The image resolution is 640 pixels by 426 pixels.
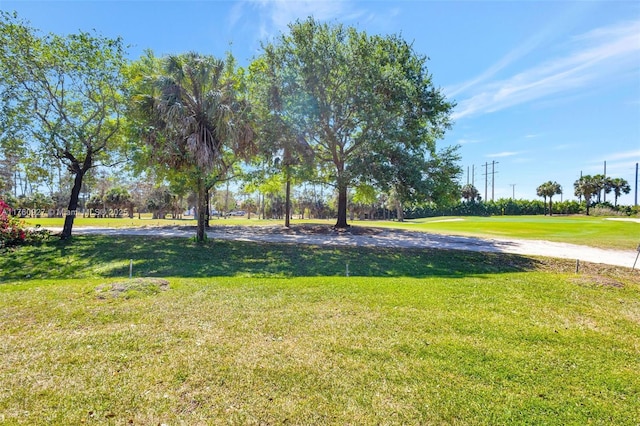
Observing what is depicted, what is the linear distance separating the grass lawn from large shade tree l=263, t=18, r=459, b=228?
1031 cm

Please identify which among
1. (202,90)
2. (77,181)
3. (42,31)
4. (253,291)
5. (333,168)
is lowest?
(253,291)

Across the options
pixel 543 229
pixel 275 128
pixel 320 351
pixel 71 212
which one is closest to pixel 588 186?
pixel 543 229

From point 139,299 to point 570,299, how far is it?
879cm

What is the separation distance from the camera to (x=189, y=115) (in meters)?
13.5

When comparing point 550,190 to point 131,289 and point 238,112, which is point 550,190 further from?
point 131,289

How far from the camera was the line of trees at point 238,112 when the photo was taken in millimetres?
13477

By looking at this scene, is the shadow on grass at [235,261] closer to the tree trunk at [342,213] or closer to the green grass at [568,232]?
the green grass at [568,232]

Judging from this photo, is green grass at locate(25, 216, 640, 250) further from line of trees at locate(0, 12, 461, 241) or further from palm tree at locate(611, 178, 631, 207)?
palm tree at locate(611, 178, 631, 207)

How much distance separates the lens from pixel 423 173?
18000 mm

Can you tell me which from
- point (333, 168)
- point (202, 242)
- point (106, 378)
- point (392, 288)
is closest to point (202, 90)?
point (202, 242)

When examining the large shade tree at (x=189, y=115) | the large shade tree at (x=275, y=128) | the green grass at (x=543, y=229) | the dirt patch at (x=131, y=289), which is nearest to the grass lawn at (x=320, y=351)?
the dirt patch at (x=131, y=289)

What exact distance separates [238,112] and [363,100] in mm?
7428

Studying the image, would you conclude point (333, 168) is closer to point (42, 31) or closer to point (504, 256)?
point (504, 256)

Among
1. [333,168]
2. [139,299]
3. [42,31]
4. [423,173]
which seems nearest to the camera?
[139,299]
